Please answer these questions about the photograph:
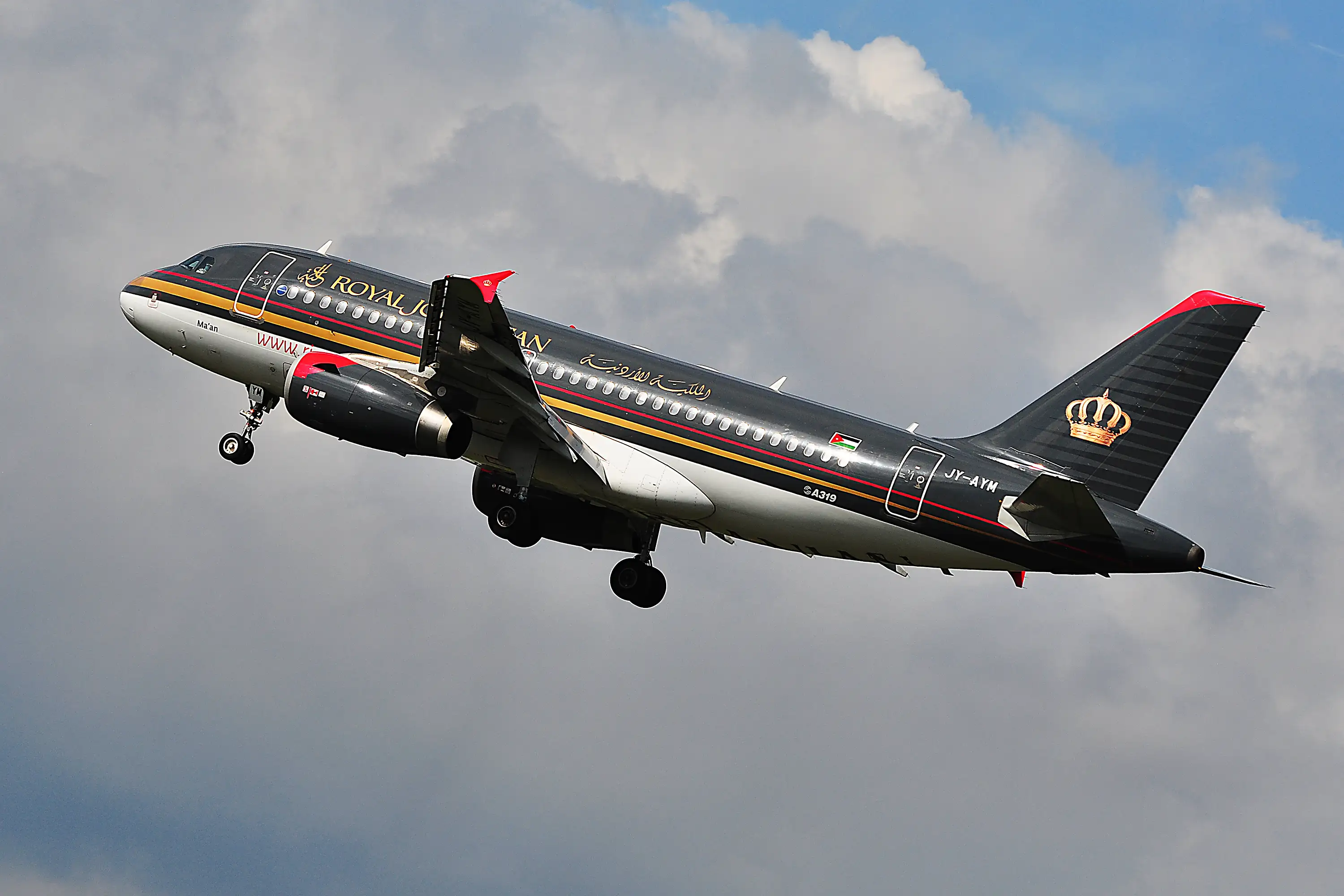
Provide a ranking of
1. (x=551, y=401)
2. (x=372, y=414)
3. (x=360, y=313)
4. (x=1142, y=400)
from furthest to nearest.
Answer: (x=360, y=313) → (x=551, y=401) → (x=372, y=414) → (x=1142, y=400)

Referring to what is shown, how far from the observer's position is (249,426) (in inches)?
1827

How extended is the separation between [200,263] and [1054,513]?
2469cm

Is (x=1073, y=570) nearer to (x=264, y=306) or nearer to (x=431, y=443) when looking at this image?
(x=431, y=443)

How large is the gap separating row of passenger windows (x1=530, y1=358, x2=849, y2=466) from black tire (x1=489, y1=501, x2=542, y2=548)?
11.1 ft

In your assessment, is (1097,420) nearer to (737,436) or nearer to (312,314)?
(737,436)

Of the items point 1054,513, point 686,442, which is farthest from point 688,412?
point 1054,513

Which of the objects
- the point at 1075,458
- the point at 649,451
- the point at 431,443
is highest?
the point at 1075,458

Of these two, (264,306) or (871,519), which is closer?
(871,519)

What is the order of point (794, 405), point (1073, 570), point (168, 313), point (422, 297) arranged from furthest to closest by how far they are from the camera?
point (168, 313) → point (422, 297) → point (794, 405) → point (1073, 570)

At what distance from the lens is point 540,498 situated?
44.9 metres

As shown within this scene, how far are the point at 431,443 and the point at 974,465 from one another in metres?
12.4

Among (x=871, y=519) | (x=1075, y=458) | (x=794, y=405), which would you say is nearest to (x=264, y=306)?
(x=794, y=405)

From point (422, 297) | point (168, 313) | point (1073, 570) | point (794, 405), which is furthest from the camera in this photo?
point (168, 313)

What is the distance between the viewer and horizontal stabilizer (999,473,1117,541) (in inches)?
1409
